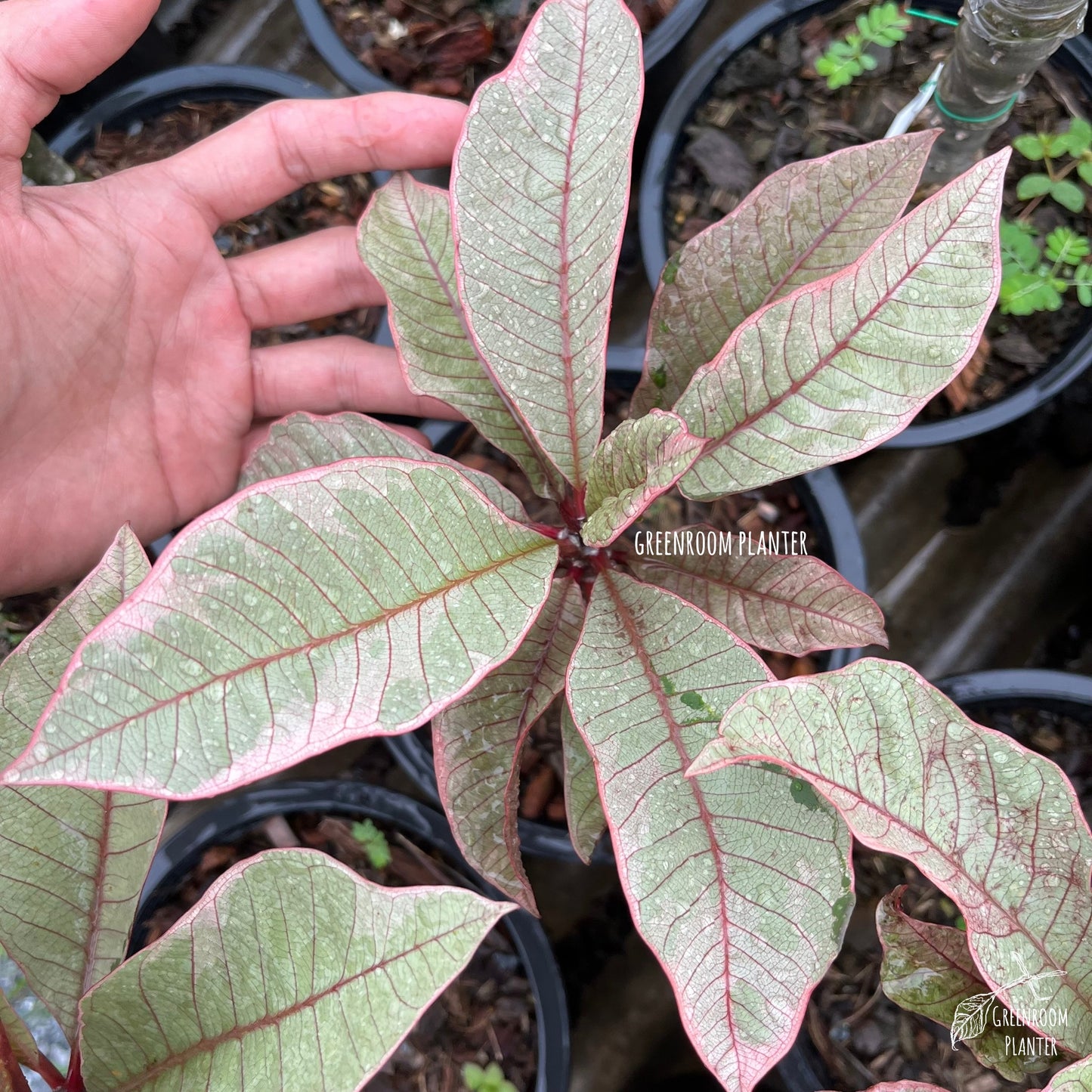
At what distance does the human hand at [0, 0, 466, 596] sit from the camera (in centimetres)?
94

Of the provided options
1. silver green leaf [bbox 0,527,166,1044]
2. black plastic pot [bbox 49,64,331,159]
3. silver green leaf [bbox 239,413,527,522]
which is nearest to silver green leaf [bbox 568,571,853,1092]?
silver green leaf [bbox 239,413,527,522]

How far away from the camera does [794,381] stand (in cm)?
69

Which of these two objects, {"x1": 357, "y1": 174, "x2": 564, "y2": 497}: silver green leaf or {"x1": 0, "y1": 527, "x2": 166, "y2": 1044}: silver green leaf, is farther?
{"x1": 357, "y1": 174, "x2": 564, "y2": 497}: silver green leaf

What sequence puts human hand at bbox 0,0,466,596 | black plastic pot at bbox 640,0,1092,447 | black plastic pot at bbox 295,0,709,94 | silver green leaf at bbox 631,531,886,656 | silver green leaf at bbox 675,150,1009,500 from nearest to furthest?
silver green leaf at bbox 675,150,1009,500, silver green leaf at bbox 631,531,886,656, human hand at bbox 0,0,466,596, black plastic pot at bbox 640,0,1092,447, black plastic pot at bbox 295,0,709,94

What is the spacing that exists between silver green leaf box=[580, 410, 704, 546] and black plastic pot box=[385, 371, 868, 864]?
35 cm

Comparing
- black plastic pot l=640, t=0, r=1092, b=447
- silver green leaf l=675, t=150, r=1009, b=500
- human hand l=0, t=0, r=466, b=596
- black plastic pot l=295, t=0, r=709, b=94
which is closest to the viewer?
silver green leaf l=675, t=150, r=1009, b=500

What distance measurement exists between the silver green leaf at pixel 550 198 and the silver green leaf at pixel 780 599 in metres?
0.22

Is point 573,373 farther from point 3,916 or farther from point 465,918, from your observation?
point 3,916

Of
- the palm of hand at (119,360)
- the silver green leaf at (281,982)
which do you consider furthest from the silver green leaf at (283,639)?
the palm of hand at (119,360)

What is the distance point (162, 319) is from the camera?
107cm

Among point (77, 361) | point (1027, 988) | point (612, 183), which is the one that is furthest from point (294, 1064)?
point (77, 361)

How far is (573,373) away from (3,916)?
65cm

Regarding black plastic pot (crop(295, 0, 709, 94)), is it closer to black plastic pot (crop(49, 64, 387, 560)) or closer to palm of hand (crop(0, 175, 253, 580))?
black plastic pot (crop(49, 64, 387, 560))

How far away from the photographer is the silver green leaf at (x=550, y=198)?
2.27 ft
